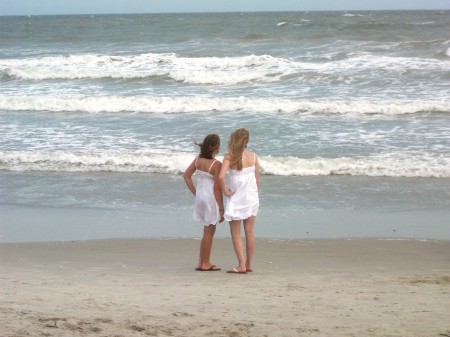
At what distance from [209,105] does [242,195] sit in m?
12.0

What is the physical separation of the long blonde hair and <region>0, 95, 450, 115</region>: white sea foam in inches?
427

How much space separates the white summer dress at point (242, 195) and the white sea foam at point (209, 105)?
1075 cm

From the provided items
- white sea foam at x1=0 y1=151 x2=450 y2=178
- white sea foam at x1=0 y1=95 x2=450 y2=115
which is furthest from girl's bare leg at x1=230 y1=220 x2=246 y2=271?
white sea foam at x1=0 y1=95 x2=450 y2=115

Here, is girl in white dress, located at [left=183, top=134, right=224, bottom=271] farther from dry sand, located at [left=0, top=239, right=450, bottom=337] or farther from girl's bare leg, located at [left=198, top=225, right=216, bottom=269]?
dry sand, located at [left=0, top=239, right=450, bottom=337]

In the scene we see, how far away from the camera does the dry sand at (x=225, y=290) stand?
4719 millimetres

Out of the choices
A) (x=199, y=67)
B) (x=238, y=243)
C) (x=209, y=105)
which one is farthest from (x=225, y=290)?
(x=199, y=67)

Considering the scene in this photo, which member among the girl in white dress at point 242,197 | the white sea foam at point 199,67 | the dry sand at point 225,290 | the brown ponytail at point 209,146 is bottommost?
the dry sand at point 225,290

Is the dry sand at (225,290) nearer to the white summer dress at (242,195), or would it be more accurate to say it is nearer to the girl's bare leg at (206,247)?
the girl's bare leg at (206,247)

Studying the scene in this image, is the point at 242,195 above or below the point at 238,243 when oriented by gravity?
above

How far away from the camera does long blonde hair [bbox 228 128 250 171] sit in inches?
263

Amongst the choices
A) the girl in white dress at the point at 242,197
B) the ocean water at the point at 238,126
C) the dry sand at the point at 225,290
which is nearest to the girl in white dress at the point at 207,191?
the girl in white dress at the point at 242,197

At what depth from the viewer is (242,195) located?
6828mm

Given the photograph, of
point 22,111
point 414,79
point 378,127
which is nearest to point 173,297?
point 378,127

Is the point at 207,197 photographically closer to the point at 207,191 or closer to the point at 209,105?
the point at 207,191
